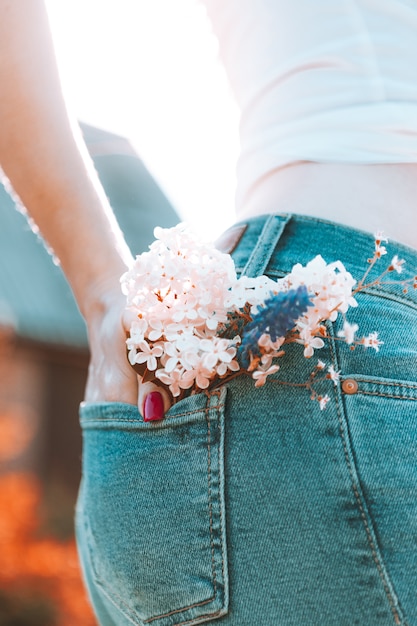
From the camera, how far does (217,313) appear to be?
2.98 ft

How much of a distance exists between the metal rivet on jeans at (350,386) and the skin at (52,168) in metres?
0.43

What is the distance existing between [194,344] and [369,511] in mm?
300

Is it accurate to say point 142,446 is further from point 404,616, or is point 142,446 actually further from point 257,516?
point 404,616

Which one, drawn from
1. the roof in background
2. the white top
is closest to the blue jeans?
the white top

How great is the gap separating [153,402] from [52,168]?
0.48 metres

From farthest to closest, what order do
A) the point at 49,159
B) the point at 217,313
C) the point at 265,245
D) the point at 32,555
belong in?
the point at 32,555 → the point at 49,159 → the point at 265,245 → the point at 217,313

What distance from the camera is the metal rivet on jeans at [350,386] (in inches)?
33.5

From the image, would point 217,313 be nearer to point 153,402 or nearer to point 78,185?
point 153,402

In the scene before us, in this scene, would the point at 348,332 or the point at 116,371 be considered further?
the point at 116,371

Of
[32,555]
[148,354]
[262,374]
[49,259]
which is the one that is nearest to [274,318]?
[262,374]

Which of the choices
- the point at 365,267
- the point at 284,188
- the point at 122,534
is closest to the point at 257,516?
the point at 122,534

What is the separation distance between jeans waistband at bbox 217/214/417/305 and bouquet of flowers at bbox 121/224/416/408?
0.05 m

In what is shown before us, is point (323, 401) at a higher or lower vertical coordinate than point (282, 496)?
higher

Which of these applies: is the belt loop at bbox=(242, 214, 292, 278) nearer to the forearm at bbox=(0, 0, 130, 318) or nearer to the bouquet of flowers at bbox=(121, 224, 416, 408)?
the bouquet of flowers at bbox=(121, 224, 416, 408)
